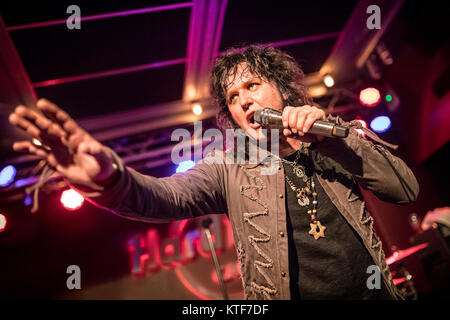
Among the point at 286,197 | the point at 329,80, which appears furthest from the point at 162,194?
the point at 329,80

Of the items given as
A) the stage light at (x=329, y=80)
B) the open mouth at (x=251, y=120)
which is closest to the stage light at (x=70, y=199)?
the open mouth at (x=251, y=120)

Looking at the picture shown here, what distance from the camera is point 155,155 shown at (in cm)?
489

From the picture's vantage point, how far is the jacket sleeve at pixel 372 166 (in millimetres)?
1306

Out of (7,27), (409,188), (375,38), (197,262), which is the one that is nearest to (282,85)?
(409,188)

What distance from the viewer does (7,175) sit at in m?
4.36

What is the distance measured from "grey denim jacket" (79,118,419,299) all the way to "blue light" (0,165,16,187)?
14.0 feet

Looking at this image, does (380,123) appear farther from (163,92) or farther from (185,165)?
(163,92)

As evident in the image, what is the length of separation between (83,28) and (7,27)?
0.77 m

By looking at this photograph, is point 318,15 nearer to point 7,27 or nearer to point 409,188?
point 409,188

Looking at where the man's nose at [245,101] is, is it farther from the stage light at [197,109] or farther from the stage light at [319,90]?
the stage light at [319,90]

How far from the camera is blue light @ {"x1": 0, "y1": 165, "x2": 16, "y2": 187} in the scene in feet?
14.3

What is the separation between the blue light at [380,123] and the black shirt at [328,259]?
4.45 meters

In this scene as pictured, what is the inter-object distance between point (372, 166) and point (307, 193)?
340 millimetres

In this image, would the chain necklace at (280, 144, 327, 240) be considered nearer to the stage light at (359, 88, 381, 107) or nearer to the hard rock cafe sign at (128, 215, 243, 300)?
the hard rock cafe sign at (128, 215, 243, 300)
